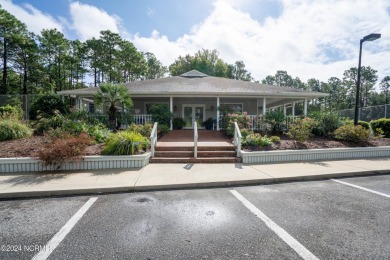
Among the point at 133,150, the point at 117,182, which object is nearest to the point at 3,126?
the point at 133,150

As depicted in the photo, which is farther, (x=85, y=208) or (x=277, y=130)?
(x=277, y=130)

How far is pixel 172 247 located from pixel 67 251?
1.26 metres

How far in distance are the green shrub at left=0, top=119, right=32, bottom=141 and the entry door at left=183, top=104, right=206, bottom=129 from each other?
9.33 metres

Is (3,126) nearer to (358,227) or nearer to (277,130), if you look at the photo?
(358,227)

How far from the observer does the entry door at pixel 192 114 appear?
579 inches

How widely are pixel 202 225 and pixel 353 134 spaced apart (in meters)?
8.91

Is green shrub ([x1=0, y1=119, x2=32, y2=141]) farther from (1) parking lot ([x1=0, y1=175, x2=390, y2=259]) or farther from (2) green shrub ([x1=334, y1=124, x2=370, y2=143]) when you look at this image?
(2) green shrub ([x1=334, y1=124, x2=370, y2=143])

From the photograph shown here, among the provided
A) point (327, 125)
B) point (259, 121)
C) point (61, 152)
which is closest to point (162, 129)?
point (61, 152)

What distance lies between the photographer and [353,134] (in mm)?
8359

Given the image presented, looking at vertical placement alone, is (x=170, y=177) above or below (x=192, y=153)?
below

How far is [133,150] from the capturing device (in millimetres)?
6484

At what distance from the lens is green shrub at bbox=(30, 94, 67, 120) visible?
34.4 ft

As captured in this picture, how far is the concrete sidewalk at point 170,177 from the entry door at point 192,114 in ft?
27.8

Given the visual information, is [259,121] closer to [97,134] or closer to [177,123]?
[177,123]
